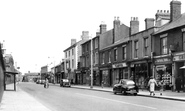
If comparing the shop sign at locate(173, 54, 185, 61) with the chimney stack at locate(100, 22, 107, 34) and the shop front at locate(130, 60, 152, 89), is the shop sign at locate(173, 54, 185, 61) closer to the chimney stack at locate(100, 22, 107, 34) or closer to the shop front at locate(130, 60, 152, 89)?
the shop front at locate(130, 60, 152, 89)

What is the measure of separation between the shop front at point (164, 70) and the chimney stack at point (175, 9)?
508cm

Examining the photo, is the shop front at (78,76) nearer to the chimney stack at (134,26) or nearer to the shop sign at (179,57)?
the chimney stack at (134,26)

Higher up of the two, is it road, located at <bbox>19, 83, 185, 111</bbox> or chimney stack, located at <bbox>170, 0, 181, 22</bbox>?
chimney stack, located at <bbox>170, 0, 181, 22</bbox>

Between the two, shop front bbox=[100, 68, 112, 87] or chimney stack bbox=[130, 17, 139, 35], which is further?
shop front bbox=[100, 68, 112, 87]

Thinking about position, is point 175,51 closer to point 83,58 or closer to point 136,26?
point 136,26

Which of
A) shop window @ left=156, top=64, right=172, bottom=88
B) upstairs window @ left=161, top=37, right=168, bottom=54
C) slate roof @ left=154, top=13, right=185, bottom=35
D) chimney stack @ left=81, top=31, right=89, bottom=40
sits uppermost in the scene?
chimney stack @ left=81, top=31, right=89, bottom=40

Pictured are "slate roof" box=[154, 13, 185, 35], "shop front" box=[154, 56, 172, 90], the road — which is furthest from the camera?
"shop front" box=[154, 56, 172, 90]

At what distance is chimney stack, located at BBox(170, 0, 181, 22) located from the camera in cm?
3117

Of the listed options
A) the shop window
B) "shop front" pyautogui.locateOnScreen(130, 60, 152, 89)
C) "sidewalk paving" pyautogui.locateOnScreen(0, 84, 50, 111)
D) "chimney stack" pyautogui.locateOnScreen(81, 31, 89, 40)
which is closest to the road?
"sidewalk paving" pyautogui.locateOnScreen(0, 84, 50, 111)

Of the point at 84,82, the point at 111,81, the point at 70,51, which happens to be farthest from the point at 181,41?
the point at 70,51

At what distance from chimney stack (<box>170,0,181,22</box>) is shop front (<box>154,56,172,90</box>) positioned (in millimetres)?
5077

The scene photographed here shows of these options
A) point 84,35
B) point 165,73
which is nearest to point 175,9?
point 165,73

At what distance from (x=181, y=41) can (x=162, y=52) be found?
3460mm

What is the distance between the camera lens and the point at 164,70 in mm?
30656
